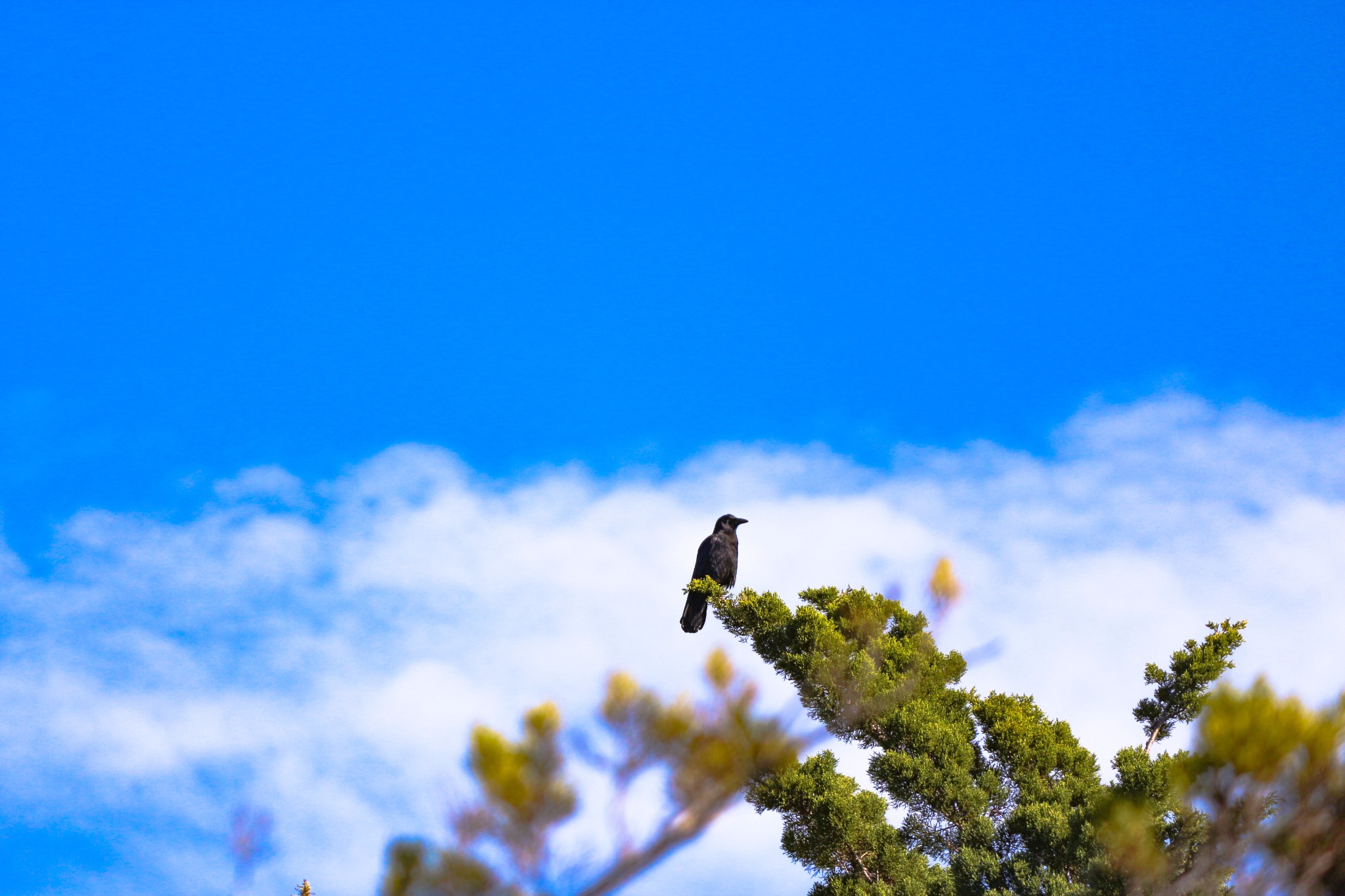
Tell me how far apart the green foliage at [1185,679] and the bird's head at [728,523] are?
5.08 m

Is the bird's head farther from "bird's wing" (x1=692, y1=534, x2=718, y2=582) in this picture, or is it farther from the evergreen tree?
the evergreen tree

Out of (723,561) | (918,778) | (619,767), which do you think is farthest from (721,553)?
(619,767)

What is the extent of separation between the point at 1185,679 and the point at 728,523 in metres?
5.50

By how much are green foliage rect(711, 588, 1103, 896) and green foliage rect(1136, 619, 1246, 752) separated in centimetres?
100

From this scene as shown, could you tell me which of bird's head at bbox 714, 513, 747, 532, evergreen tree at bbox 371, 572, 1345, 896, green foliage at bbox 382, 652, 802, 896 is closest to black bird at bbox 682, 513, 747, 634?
bird's head at bbox 714, 513, 747, 532

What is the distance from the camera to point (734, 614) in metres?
9.34

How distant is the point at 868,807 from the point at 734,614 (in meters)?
1.99

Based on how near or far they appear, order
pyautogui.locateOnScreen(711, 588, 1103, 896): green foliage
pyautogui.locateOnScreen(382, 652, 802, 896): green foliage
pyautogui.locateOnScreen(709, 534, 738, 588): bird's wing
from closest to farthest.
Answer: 1. pyautogui.locateOnScreen(382, 652, 802, 896): green foliage
2. pyautogui.locateOnScreen(711, 588, 1103, 896): green foliage
3. pyautogui.locateOnScreen(709, 534, 738, 588): bird's wing

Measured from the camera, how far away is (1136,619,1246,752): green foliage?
9.64 m

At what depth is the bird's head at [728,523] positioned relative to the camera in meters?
13.0

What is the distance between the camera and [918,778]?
855 cm

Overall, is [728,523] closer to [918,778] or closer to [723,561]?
[723,561]

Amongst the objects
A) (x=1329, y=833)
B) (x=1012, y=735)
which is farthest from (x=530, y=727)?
(x=1012, y=735)

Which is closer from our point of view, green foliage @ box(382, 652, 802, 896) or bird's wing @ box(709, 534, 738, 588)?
green foliage @ box(382, 652, 802, 896)
